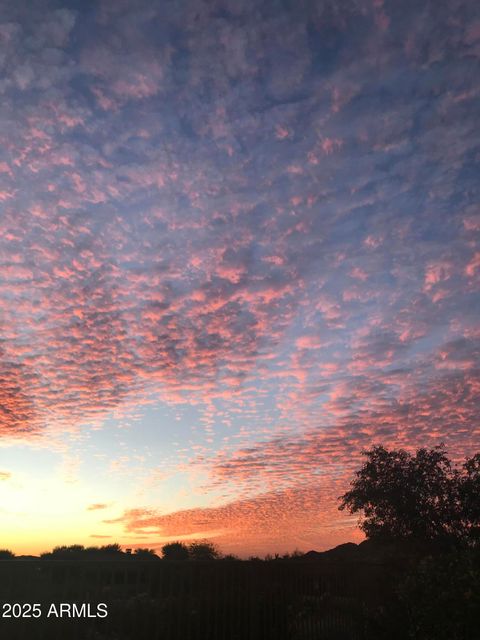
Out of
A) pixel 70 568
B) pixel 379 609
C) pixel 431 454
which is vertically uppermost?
pixel 431 454

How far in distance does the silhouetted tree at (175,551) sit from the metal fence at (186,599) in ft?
85.0

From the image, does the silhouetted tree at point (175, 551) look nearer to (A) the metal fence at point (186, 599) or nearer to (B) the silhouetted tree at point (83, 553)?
(B) the silhouetted tree at point (83, 553)

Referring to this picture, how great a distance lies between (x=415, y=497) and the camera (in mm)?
29172

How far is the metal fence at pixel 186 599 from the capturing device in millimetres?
10438

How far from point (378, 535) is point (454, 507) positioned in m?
4.64

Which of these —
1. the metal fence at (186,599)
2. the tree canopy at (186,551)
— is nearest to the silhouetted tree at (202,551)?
the tree canopy at (186,551)

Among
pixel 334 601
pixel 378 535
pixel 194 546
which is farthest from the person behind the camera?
pixel 194 546

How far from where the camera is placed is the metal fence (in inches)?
411

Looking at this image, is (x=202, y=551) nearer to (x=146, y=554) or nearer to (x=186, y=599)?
(x=146, y=554)

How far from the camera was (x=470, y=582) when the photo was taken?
42.9 feet

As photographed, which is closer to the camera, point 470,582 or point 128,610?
point 128,610

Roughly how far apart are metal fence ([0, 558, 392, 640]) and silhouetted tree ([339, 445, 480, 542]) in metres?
13.6

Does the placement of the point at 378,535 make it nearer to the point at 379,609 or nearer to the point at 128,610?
the point at 379,609

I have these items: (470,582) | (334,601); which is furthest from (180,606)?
(470,582)
